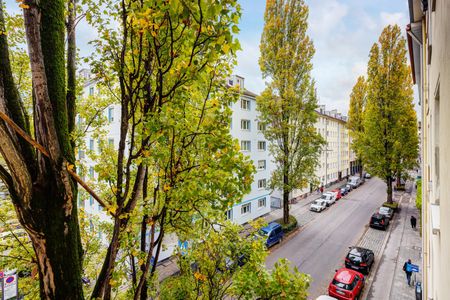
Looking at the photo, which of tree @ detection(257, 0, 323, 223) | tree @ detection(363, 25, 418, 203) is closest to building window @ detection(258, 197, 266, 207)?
tree @ detection(257, 0, 323, 223)

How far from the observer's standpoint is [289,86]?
64.3ft

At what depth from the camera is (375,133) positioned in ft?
85.5

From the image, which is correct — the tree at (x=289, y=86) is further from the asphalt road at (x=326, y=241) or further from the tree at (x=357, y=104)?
the tree at (x=357, y=104)

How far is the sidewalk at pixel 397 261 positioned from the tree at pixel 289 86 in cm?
783

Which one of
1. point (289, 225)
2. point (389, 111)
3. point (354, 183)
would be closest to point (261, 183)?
point (289, 225)

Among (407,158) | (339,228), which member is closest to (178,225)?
(339,228)

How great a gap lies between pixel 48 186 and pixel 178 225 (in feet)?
8.66

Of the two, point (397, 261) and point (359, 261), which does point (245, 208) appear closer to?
point (359, 261)

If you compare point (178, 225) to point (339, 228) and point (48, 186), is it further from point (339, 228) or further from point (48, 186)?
point (339, 228)

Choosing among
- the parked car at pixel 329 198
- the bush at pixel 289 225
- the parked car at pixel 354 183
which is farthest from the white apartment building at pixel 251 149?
the parked car at pixel 354 183

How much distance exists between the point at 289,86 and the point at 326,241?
1278 cm

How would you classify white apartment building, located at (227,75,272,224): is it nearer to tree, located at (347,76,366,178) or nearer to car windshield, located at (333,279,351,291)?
car windshield, located at (333,279,351,291)

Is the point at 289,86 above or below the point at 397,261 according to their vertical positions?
above

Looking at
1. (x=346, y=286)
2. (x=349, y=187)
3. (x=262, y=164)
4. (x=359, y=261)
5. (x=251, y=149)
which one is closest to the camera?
(x=346, y=286)
